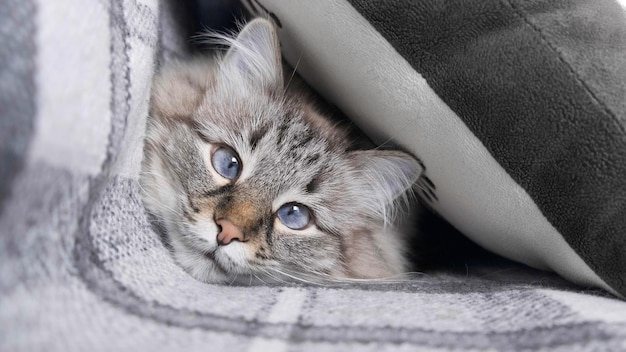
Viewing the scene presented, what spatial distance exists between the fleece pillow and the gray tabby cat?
6.2 inches

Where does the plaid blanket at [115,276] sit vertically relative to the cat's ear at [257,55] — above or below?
below

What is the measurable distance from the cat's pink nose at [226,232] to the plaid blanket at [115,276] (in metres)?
0.10

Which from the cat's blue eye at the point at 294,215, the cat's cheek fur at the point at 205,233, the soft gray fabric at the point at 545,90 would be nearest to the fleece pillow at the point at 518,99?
the soft gray fabric at the point at 545,90

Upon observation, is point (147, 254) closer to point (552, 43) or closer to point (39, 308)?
point (39, 308)

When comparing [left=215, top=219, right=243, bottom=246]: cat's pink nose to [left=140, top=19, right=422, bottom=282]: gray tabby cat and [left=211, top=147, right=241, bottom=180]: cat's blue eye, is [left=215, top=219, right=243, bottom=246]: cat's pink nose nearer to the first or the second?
[left=140, top=19, right=422, bottom=282]: gray tabby cat

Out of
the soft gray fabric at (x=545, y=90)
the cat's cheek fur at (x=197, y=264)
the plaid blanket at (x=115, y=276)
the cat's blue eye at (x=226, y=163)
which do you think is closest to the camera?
the plaid blanket at (x=115, y=276)

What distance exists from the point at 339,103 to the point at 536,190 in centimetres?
50

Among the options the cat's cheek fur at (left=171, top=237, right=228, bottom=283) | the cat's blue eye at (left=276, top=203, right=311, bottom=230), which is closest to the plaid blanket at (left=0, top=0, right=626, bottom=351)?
the cat's cheek fur at (left=171, top=237, right=228, bottom=283)

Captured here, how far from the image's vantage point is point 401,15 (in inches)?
35.4

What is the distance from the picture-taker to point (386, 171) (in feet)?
3.90

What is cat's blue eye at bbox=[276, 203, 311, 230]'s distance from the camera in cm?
110

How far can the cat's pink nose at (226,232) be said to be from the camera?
0.99 meters

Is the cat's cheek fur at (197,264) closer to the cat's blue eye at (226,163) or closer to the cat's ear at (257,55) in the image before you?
the cat's blue eye at (226,163)

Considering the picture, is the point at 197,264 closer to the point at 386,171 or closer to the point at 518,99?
the point at 386,171
